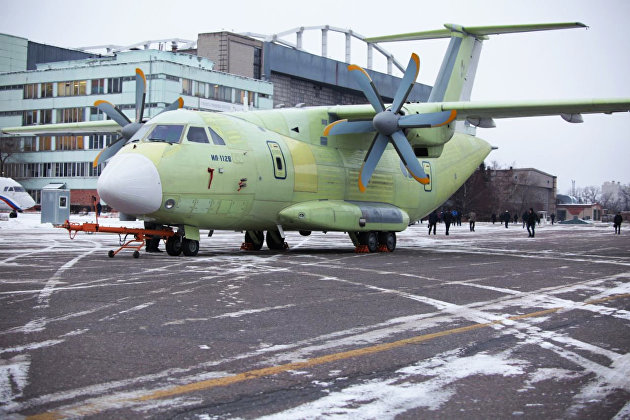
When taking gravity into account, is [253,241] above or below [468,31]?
below

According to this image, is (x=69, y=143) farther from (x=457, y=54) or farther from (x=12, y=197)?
(x=457, y=54)

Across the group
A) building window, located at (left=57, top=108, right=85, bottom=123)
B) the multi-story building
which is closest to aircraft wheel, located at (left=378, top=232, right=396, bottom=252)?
the multi-story building

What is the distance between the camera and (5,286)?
34.2ft

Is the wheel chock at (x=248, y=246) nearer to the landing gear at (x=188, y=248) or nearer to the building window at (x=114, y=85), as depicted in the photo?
the landing gear at (x=188, y=248)

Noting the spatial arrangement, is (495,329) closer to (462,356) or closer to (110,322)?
(462,356)

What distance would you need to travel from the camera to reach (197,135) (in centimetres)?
1708

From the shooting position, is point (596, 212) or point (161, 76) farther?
point (596, 212)

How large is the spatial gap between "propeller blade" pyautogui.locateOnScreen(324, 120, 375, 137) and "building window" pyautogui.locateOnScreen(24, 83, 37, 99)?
6702 cm

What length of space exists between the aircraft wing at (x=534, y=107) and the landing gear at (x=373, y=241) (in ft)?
14.4

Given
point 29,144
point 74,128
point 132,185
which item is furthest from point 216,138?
point 29,144

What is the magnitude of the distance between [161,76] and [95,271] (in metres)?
59.7

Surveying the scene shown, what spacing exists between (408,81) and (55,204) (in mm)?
26386

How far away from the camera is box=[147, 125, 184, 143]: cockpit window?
55.0 ft

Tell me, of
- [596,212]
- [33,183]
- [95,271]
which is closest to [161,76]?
[33,183]
